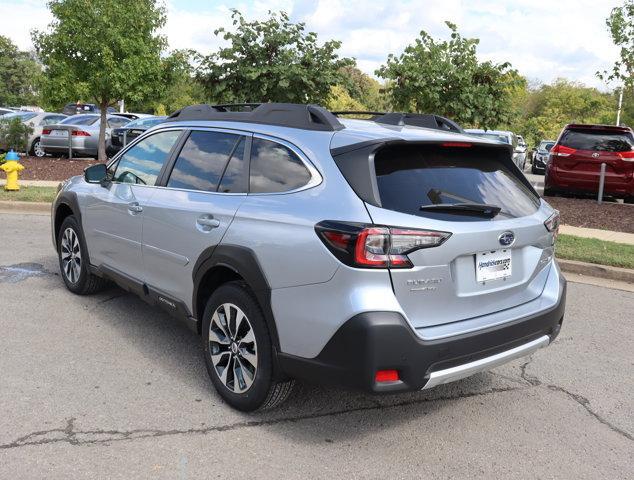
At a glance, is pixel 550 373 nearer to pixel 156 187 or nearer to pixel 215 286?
pixel 215 286

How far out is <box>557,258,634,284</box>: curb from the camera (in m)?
7.66

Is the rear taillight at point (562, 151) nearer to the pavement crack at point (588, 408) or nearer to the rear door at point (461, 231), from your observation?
the pavement crack at point (588, 408)

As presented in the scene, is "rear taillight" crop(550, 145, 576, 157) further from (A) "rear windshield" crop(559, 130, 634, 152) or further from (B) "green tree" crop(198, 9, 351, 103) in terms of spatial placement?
(B) "green tree" crop(198, 9, 351, 103)

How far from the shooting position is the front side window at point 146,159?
4777mm

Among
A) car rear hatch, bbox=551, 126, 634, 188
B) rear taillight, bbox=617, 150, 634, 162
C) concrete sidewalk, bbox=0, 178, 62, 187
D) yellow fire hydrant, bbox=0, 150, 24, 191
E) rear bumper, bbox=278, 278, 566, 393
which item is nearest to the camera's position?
rear bumper, bbox=278, 278, 566, 393

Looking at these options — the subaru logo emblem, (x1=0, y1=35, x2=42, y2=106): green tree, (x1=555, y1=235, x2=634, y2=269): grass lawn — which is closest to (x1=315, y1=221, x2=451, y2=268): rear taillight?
the subaru logo emblem

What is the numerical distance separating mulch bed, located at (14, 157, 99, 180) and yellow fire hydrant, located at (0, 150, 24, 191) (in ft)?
9.70

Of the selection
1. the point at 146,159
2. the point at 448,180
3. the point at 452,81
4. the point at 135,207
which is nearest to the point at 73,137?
the point at 452,81

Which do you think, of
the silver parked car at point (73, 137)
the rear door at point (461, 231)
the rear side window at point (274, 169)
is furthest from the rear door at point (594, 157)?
the silver parked car at point (73, 137)

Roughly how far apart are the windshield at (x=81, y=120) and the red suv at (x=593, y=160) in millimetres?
13834

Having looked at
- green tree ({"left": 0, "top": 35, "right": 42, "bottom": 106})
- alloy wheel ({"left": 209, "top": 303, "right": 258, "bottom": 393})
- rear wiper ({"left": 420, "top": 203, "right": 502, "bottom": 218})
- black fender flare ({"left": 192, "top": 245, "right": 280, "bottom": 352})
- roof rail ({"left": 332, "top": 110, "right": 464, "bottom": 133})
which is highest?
green tree ({"left": 0, "top": 35, "right": 42, "bottom": 106})

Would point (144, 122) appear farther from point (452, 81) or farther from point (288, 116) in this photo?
point (288, 116)

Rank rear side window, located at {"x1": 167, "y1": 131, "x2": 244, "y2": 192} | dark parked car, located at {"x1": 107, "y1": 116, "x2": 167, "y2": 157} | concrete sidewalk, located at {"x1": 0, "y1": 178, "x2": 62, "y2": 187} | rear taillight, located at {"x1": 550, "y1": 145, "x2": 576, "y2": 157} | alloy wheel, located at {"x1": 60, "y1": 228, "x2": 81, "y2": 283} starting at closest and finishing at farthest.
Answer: rear side window, located at {"x1": 167, "y1": 131, "x2": 244, "y2": 192} < alloy wheel, located at {"x1": 60, "y1": 228, "x2": 81, "y2": 283} < rear taillight, located at {"x1": 550, "y1": 145, "x2": 576, "y2": 157} < concrete sidewalk, located at {"x1": 0, "y1": 178, "x2": 62, "y2": 187} < dark parked car, located at {"x1": 107, "y1": 116, "x2": 167, "y2": 157}

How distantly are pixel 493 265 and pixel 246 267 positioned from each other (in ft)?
4.44
